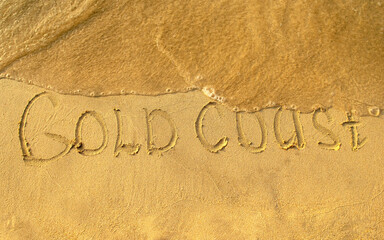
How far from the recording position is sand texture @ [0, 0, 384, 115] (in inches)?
109

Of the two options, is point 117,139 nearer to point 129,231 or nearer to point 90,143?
point 90,143

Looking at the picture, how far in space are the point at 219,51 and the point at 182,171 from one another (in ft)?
4.08

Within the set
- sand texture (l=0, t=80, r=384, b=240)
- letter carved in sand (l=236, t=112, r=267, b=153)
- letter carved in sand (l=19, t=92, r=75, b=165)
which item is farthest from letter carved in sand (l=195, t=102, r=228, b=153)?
letter carved in sand (l=19, t=92, r=75, b=165)

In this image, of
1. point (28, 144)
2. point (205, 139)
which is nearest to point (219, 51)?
point (205, 139)

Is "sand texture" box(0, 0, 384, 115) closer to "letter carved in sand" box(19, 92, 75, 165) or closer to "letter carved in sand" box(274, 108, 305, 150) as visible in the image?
"letter carved in sand" box(274, 108, 305, 150)

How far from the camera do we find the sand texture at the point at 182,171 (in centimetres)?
257

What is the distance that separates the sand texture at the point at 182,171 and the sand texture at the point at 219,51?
0.59ft

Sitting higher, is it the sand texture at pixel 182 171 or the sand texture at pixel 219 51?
the sand texture at pixel 219 51

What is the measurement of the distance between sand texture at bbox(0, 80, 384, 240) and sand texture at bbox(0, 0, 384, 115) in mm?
180

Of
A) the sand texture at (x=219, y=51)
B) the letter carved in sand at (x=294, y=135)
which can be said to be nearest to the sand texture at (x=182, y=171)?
the letter carved in sand at (x=294, y=135)

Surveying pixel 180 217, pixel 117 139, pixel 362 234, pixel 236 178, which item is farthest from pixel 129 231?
pixel 362 234

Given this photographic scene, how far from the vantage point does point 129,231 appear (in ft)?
8.55

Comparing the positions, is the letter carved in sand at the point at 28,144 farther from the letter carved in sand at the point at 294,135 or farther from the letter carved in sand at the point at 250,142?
the letter carved in sand at the point at 294,135

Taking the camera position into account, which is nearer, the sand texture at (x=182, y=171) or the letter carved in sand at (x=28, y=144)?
the sand texture at (x=182, y=171)
